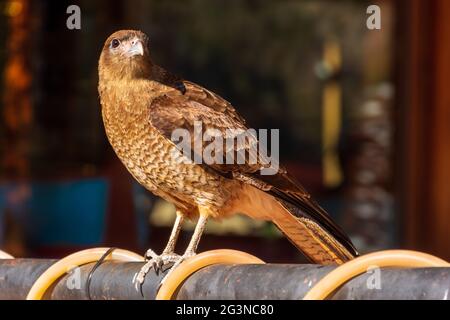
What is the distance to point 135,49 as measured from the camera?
7.98 ft

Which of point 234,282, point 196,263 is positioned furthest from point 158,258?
point 234,282

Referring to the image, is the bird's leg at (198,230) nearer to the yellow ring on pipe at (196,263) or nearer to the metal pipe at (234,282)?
the metal pipe at (234,282)

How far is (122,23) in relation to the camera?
6086 millimetres

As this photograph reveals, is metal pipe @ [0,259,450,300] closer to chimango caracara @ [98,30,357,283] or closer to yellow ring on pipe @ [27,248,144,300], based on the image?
yellow ring on pipe @ [27,248,144,300]

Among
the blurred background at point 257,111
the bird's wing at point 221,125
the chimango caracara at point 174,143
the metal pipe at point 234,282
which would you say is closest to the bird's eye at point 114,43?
the chimango caracara at point 174,143

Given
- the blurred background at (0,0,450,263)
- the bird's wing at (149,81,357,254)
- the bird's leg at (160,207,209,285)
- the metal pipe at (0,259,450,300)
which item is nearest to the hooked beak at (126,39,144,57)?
the bird's wing at (149,81,357,254)

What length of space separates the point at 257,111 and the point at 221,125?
3.91 meters

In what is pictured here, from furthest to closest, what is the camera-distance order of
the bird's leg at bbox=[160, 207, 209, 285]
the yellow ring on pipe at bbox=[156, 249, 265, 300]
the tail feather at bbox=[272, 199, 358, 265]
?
1. the bird's leg at bbox=[160, 207, 209, 285]
2. the tail feather at bbox=[272, 199, 358, 265]
3. the yellow ring on pipe at bbox=[156, 249, 265, 300]

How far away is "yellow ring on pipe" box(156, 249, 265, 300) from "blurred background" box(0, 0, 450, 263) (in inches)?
163

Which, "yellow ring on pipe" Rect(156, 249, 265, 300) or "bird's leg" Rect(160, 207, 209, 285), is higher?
"yellow ring on pipe" Rect(156, 249, 265, 300)

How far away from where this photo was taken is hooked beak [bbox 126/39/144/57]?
2430mm

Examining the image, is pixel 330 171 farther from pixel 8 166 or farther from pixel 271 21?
pixel 8 166
